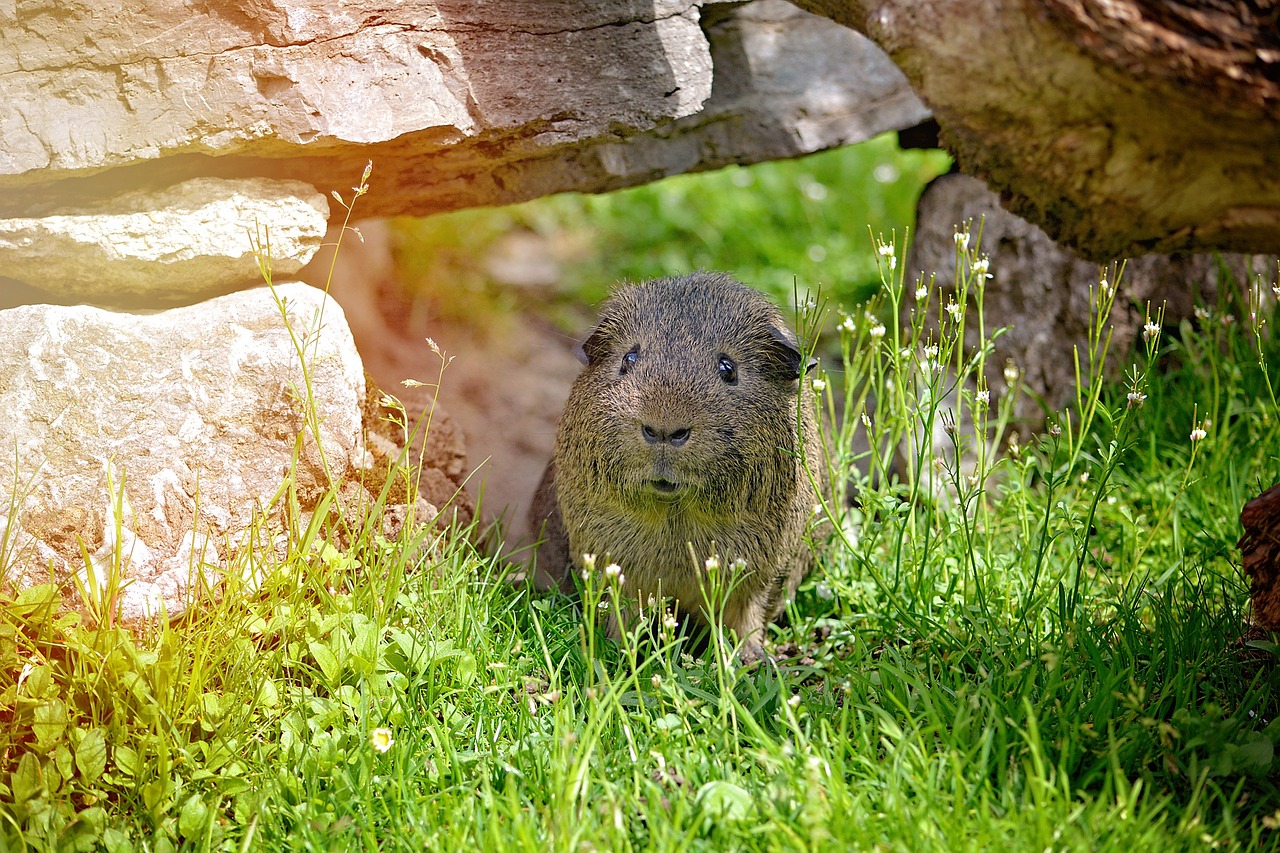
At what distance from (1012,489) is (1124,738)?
5.76 ft

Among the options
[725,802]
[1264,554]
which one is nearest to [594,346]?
[725,802]

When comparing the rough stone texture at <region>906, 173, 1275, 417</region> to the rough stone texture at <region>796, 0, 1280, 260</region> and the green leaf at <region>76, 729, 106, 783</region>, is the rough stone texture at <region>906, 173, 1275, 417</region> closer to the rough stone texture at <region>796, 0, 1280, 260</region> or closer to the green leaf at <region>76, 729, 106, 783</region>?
the rough stone texture at <region>796, 0, 1280, 260</region>

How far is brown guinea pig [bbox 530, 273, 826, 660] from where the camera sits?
396cm

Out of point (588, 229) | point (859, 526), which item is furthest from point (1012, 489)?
point (588, 229)

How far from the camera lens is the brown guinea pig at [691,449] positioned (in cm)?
396

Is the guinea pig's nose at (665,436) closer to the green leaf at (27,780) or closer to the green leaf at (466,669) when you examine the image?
the green leaf at (466,669)

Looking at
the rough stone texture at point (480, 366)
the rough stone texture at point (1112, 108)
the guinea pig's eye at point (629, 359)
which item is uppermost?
the rough stone texture at point (1112, 108)

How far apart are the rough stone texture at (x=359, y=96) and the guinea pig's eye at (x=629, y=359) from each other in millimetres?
1052

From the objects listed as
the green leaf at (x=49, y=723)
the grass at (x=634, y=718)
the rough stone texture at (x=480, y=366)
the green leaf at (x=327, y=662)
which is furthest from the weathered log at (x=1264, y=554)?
the green leaf at (x=49, y=723)

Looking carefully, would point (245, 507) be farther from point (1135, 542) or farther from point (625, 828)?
point (1135, 542)

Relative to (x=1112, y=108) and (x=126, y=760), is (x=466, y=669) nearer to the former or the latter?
(x=126, y=760)

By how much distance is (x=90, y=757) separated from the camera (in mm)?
3158

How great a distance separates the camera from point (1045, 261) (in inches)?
228

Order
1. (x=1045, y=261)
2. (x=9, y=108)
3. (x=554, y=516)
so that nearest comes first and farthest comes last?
(x=9, y=108) < (x=554, y=516) < (x=1045, y=261)
